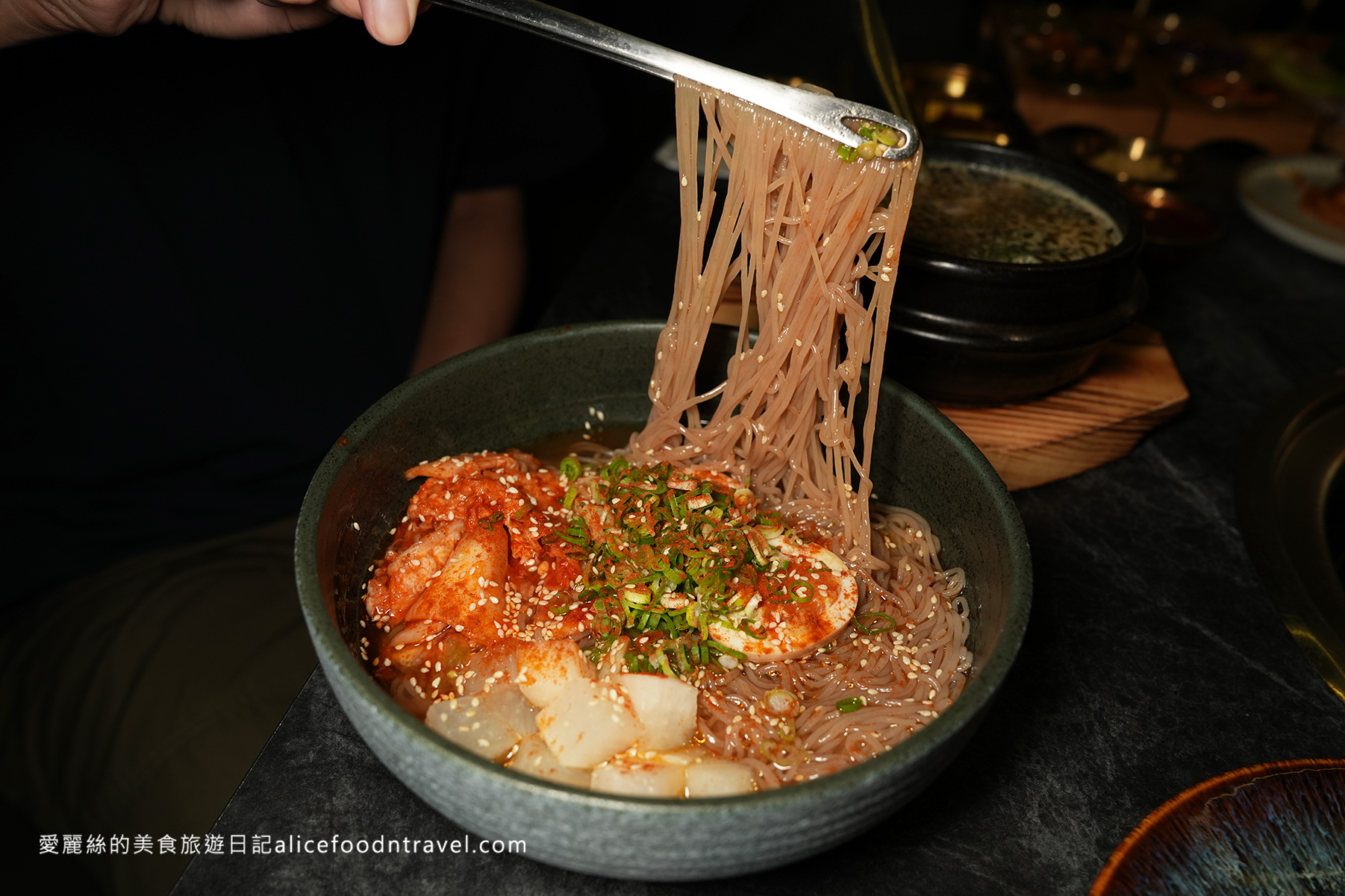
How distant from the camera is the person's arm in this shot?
142 inches

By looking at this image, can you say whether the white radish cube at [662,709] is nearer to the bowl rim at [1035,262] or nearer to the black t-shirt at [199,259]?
the bowl rim at [1035,262]

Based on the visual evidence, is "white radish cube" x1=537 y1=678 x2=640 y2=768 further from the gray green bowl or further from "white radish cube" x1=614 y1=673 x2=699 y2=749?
the gray green bowl

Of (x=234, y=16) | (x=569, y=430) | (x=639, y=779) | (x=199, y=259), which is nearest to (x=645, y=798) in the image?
(x=639, y=779)

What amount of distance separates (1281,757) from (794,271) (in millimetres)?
1487

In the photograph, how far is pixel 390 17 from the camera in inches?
70.6

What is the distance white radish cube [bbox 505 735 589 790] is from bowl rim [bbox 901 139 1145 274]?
145cm

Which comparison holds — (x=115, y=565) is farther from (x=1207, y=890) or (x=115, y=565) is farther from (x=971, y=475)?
(x=1207, y=890)

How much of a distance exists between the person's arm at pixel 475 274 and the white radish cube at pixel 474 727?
220 cm

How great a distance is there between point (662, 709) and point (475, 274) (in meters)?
2.50

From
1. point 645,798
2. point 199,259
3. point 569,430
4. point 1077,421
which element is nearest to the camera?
point 645,798

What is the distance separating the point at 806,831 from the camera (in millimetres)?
1279

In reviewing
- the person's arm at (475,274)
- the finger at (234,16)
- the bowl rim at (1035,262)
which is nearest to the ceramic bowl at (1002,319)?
the bowl rim at (1035,262)

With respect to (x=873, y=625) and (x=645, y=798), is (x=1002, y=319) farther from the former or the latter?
(x=645, y=798)

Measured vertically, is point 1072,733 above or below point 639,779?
below
